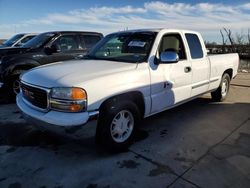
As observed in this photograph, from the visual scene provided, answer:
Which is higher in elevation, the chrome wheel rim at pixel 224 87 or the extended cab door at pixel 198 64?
the extended cab door at pixel 198 64

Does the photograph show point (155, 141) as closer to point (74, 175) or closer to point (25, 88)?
point (74, 175)

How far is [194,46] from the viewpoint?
5.31 metres

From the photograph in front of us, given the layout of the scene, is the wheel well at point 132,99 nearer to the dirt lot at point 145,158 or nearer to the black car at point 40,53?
the dirt lot at point 145,158

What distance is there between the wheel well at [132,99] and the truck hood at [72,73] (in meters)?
0.34

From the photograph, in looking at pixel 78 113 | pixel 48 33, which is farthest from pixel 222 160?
pixel 48 33

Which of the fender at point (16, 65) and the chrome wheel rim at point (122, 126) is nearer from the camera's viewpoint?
the chrome wheel rim at point (122, 126)

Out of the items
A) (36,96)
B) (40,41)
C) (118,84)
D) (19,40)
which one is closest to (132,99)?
(118,84)

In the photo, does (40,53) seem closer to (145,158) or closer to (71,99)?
(71,99)

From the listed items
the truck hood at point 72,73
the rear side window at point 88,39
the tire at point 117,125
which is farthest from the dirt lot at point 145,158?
the rear side window at point 88,39

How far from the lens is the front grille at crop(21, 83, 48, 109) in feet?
11.4

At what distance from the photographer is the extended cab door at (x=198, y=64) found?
16.8ft

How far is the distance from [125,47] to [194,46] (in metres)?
1.56

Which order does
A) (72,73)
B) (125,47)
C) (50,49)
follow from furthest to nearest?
(50,49)
(125,47)
(72,73)

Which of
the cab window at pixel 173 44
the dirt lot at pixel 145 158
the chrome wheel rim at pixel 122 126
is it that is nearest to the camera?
the dirt lot at pixel 145 158
